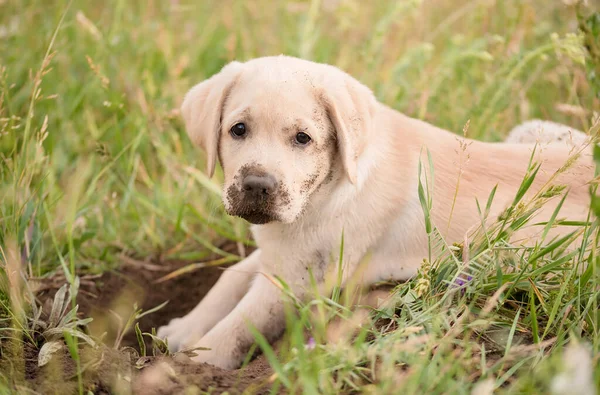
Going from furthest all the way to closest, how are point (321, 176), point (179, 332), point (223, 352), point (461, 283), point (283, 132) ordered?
point (179, 332) → point (223, 352) → point (321, 176) → point (283, 132) → point (461, 283)

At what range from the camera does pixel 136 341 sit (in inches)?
143

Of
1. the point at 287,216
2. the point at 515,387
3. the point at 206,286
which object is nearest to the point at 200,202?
the point at 206,286

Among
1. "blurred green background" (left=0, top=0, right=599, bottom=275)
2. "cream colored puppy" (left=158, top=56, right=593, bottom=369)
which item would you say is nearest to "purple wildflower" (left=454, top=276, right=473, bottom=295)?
"cream colored puppy" (left=158, top=56, right=593, bottom=369)

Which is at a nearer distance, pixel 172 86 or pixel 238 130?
pixel 238 130

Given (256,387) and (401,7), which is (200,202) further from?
(256,387)

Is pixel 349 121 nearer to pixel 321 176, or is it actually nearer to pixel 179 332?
pixel 321 176


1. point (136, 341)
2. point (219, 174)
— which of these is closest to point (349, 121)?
point (136, 341)

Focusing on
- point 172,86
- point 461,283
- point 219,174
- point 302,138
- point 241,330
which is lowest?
point 241,330

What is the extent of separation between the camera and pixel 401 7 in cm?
467

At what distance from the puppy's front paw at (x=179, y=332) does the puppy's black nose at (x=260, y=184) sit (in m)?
1.05

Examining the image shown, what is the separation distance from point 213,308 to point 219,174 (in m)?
1.34

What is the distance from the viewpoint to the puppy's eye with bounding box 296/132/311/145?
2.92 m

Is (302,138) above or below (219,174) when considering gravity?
above

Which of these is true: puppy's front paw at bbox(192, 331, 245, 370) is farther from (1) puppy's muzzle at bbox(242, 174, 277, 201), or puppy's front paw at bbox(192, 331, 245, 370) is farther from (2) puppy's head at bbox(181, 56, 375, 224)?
(1) puppy's muzzle at bbox(242, 174, 277, 201)
